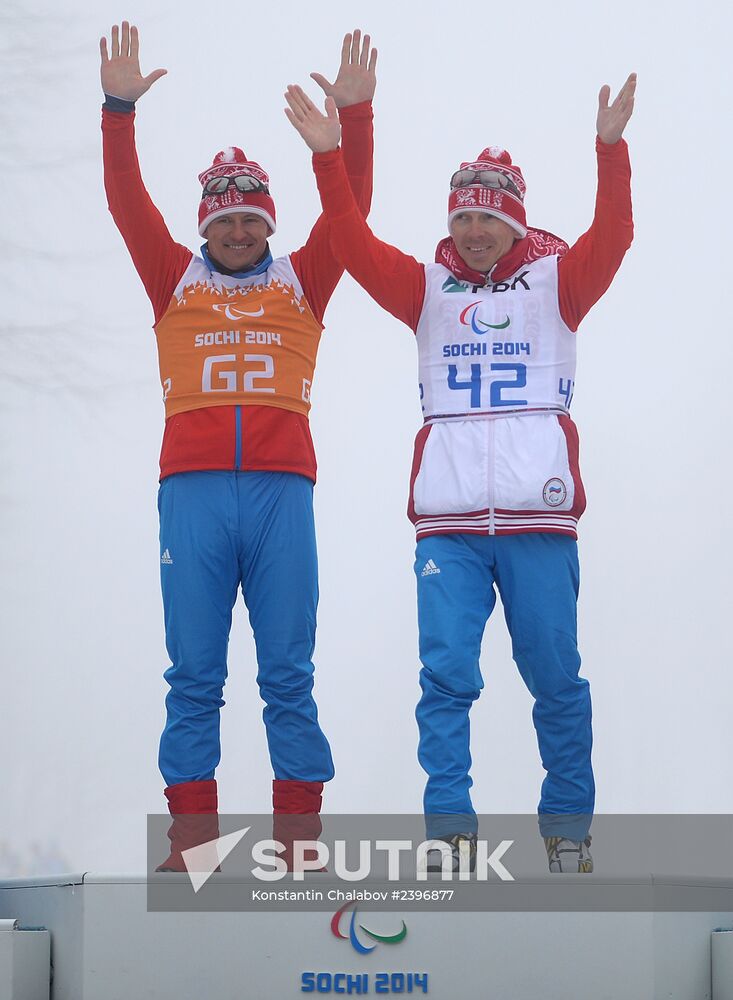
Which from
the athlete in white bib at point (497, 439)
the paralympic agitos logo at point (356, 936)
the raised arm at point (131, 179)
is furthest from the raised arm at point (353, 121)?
the paralympic agitos logo at point (356, 936)

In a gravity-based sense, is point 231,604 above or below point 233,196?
below

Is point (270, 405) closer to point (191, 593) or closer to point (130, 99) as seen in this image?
point (191, 593)

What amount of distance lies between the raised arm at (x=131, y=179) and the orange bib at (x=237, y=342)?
0.05 metres

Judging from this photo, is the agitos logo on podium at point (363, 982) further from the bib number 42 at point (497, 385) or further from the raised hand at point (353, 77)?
the raised hand at point (353, 77)

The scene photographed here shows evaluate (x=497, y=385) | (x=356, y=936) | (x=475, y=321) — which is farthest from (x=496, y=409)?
(x=356, y=936)

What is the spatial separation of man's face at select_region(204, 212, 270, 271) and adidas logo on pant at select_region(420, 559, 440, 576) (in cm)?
82

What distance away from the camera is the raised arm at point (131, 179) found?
3162 mm

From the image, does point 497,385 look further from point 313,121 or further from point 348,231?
point 313,121

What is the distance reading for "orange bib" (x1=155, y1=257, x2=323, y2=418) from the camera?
3.07 m

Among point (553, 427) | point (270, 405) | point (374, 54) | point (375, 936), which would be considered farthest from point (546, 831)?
point (374, 54)

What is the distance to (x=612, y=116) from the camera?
2.96 meters

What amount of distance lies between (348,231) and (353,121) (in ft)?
1.00

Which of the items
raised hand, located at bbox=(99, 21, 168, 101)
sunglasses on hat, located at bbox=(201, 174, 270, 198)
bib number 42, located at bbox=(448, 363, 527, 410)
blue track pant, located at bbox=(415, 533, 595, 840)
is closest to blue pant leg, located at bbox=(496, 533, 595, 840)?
blue track pant, located at bbox=(415, 533, 595, 840)

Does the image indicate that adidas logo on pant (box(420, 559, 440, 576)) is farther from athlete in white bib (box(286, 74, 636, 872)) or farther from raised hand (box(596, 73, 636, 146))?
raised hand (box(596, 73, 636, 146))
